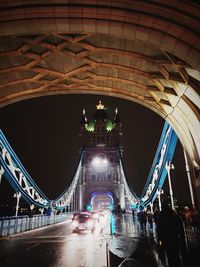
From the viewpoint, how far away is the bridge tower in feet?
236

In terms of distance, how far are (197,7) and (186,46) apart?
3.56 ft

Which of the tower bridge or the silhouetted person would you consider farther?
the tower bridge

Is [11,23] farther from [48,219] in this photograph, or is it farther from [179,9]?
[48,219]

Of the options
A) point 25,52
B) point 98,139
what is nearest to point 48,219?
point 25,52

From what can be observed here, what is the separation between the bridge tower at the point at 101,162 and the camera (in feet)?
236

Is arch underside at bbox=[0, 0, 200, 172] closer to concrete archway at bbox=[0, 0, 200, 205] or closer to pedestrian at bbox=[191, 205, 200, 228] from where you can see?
concrete archway at bbox=[0, 0, 200, 205]

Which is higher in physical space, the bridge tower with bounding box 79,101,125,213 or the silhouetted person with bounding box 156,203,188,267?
the bridge tower with bounding box 79,101,125,213

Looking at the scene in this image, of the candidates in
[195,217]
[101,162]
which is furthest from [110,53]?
[101,162]

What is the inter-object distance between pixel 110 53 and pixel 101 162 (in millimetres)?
72059

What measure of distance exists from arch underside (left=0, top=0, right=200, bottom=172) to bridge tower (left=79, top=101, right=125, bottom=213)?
54.8 metres

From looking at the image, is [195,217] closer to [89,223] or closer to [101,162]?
[89,223]

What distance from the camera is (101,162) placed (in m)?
79.8

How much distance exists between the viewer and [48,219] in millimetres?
26391

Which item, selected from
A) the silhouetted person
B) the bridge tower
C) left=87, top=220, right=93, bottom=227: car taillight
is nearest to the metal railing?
left=87, top=220, right=93, bottom=227: car taillight
